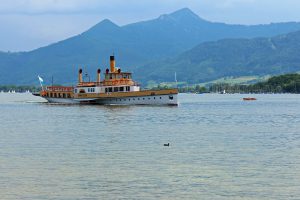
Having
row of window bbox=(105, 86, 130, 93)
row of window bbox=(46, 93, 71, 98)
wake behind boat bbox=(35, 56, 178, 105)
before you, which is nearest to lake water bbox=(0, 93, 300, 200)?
wake behind boat bbox=(35, 56, 178, 105)

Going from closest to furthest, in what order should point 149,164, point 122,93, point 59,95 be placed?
point 149,164 → point 122,93 → point 59,95

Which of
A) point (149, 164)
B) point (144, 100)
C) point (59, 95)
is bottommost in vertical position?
point (149, 164)

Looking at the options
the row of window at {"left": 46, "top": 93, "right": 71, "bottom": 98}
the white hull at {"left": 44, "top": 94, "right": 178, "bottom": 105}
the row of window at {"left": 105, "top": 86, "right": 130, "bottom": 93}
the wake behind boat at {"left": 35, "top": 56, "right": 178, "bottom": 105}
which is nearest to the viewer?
the wake behind boat at {"left": 35, "top": 56, "right": 178, "bottom": 105}

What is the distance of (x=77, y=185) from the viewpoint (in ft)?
149

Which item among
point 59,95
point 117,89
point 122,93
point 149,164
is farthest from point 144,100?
point 149,164

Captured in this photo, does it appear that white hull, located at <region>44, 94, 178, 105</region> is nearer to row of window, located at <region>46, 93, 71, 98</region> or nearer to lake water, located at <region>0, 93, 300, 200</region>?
row of window, located at <region>46, 93, 71, 98</region>

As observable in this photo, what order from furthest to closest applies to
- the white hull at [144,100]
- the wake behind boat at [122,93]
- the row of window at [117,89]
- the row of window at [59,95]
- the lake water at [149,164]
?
the row of window at [59,95] → the row of window at [117,89] → the white hull at [144,100] → the wake behind boat at [122,93] → the lake water at [149,164]

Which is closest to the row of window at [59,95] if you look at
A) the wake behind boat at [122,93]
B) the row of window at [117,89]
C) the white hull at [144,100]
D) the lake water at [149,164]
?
the wake behind boat at [122,93]

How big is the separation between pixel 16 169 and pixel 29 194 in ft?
33.3

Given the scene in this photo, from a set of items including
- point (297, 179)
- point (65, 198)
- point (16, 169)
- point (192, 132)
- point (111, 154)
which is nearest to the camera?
point (65, 198)

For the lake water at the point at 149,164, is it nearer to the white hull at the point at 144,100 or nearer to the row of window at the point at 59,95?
the white hull at the point at 144,100

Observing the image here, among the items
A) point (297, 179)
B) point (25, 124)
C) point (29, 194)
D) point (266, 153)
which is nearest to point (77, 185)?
point (29, 194)

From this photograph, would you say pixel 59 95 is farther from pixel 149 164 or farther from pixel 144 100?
pixel 149 164

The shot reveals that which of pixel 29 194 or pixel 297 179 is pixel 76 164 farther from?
pixel 297 179
